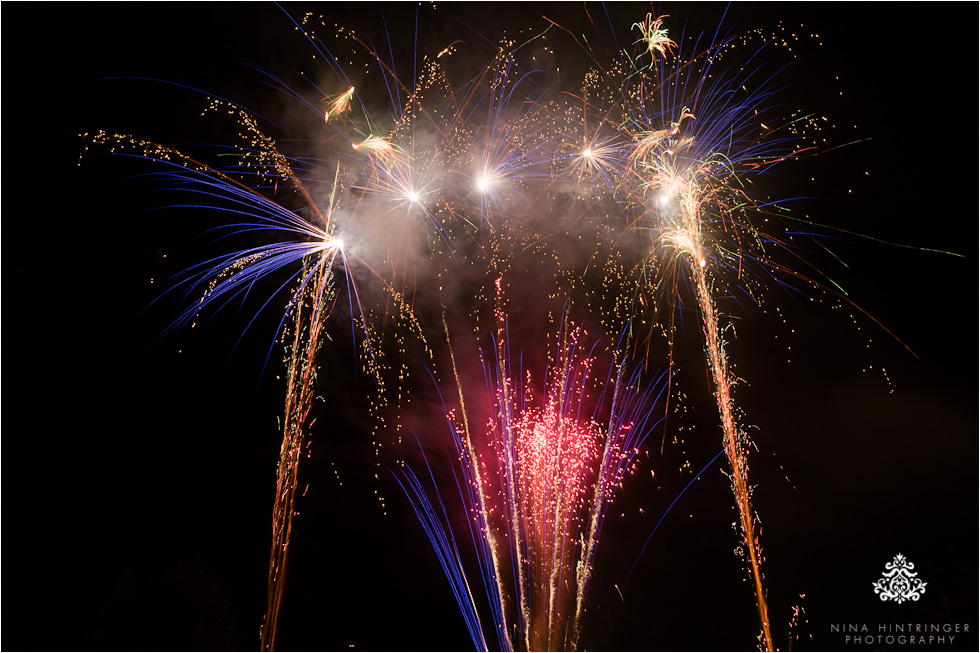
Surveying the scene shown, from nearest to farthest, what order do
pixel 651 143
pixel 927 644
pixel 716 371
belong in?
pixel 651 143 < pixel 716 371 < pixel 927 644

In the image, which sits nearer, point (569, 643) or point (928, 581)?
point (569, 643)

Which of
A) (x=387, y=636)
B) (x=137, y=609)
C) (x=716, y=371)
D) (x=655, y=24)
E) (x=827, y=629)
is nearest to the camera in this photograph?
(x=655, y=24)

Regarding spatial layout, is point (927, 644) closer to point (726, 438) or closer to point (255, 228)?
point (726, 438)

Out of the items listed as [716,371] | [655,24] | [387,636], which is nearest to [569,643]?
[716,371]

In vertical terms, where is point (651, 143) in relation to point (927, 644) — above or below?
above

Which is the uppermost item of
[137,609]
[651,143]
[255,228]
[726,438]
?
[651,143]

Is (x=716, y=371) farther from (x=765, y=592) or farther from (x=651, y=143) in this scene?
(x=765, y=592)
